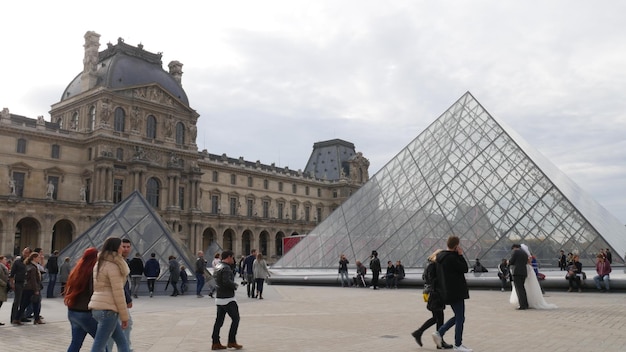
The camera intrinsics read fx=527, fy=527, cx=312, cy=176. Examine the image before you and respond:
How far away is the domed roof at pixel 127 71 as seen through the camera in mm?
45688

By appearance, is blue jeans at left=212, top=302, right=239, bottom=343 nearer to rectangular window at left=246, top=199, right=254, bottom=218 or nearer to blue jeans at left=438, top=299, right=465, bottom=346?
blue jeans at left=438, top=299, right=465, bottom=346

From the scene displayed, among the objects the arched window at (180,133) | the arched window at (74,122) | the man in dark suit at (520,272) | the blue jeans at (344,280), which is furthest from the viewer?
the arched window at (180,133)

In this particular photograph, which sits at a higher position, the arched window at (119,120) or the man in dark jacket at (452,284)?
the arched window at (119,120)

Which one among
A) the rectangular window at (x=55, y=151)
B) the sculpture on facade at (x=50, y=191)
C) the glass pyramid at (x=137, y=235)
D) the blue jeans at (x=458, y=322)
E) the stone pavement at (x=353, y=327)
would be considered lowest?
the stone pavement at (x=353, y=327)

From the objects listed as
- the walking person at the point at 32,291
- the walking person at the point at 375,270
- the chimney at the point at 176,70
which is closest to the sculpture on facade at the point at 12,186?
the chimney at the point at 176,70

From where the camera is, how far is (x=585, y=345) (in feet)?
19.1

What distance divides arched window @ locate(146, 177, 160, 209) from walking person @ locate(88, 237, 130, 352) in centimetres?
4333

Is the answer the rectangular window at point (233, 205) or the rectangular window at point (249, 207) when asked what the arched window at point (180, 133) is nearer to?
the rectangular window at point (233, 205)

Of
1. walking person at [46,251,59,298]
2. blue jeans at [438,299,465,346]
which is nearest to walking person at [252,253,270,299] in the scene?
walking person at [46,251,59,298]

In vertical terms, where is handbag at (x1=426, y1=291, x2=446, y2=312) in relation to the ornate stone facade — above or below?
below

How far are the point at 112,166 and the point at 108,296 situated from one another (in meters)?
41.3

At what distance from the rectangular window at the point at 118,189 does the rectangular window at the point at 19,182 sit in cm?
662

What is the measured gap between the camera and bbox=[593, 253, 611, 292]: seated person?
12828 mm

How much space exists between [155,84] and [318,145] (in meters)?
37.5
